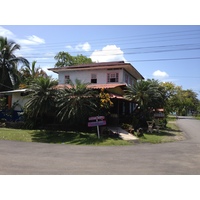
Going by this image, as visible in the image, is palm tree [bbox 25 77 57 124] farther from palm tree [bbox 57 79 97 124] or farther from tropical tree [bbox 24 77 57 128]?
palm tree [bbox 57 79 97 124]

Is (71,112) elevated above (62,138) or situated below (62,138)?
above

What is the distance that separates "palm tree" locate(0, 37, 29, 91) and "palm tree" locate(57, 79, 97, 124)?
18.4m

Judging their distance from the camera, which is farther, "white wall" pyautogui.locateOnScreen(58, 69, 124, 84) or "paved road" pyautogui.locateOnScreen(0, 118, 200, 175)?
"white wall" pyautogui.locateOnScreen(58, 69, 124, 84)

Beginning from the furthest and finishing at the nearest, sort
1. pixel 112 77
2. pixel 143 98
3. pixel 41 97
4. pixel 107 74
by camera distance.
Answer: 1. pixel 107 74
2. pixel 112 77
3. pixel 143 98
4. pixel 41 97

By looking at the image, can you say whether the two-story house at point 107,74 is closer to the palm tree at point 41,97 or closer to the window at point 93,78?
the window at point 93,78

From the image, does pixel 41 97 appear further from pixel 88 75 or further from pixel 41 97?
pixel 88 75

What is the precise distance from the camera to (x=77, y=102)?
14.9 metres

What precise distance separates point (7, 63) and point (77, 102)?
20.8 m

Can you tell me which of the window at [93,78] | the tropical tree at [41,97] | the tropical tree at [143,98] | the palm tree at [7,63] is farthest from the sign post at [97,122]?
the palm tree at [7,63]

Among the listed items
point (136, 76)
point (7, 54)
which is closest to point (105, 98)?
point (136, 76)

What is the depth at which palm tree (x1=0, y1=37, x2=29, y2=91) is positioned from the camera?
3099 cm

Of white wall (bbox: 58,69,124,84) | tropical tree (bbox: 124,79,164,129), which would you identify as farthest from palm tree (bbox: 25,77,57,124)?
white wall (bbox: 58,69,124,84)

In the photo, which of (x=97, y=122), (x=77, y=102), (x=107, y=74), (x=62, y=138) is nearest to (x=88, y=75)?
(x=107, y=74)

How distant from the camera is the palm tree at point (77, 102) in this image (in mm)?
14812
